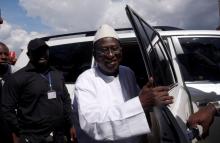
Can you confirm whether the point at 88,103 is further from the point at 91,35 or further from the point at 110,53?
the point at 91,35

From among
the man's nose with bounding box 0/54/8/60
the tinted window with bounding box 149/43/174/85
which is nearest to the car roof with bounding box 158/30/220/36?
the tinted window with bounding box 149/43/174/85

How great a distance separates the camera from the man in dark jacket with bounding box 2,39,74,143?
11.8ft

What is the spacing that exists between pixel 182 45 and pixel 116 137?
2702 millimetres

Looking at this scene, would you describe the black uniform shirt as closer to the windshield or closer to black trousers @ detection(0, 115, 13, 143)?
black trousers @ detection(0, 115, 13, 143)

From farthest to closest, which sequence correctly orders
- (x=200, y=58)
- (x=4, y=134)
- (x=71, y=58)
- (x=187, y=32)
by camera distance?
(x=71, y=58) < (x=187, y=32) < (x=200, y=58) < (x=4, y=134)

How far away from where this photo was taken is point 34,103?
11.9 ft

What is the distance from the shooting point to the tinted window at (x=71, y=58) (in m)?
4.67

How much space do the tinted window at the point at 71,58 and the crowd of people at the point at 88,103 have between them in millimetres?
703

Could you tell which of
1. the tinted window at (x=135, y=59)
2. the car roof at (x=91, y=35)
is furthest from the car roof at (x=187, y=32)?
the tinted window at (x=135, y=59)

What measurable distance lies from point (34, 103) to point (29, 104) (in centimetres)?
6

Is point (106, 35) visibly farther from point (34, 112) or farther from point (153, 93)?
point (34, 112)

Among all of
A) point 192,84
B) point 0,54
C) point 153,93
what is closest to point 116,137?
point 153,93

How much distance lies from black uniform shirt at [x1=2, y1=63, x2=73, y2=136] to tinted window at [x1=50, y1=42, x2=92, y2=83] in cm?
92

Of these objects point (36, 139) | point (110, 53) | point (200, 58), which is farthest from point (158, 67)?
point (200, 58)
